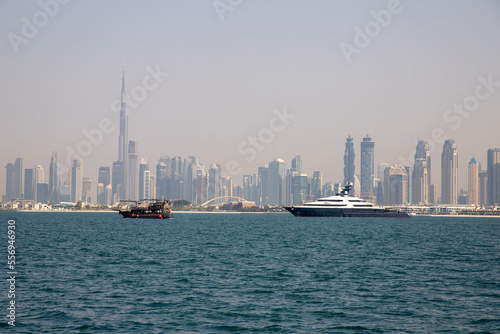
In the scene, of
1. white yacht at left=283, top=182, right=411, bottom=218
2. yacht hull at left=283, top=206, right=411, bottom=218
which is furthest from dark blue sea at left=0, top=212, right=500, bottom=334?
white yacht at left=283, top=182, right=411, bottom=218

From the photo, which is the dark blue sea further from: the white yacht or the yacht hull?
the white yacht

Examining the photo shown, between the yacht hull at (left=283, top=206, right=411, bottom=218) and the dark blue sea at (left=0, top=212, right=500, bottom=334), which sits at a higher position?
the yacht hull at (left=283, top=206, right=411, bottom=218)

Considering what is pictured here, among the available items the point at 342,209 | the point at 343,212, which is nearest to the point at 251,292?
the point at 342,209

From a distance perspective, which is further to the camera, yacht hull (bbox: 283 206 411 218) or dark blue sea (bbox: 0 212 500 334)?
yacht hull (bbox: 283 206 411 218)

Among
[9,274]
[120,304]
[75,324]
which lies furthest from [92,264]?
[75,324]

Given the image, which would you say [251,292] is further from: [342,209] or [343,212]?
[343,212]

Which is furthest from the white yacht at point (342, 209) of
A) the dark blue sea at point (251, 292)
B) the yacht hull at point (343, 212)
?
the dark blue sea at point (251, 292)

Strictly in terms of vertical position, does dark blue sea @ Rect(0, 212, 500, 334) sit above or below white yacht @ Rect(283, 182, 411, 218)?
below

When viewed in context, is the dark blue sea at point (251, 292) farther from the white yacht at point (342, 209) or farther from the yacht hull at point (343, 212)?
the white yacht at point (342, 209)

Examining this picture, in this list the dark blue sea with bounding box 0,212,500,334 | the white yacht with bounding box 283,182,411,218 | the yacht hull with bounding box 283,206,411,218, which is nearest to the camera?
the dark blue sea with bounding box 0,212,500,334

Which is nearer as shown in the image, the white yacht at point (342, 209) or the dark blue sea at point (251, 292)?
the dark blue sea at point (251, 292)

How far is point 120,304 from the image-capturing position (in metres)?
30.3

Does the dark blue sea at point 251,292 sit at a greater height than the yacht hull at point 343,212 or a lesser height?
lesser

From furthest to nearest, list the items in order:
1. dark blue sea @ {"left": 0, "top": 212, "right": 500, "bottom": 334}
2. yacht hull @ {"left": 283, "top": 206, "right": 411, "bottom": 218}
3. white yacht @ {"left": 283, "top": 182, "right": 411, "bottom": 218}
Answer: white yacht @ {"left": 283, "top": 182, "right": 411, "bottom": 218} → yacht hull @ {"left": 283, "top": 206, "right": 411, "bottom": 218} → dark blue sea @ {"left": 0, "top": 212, "right": 500, "bottom": 334}
